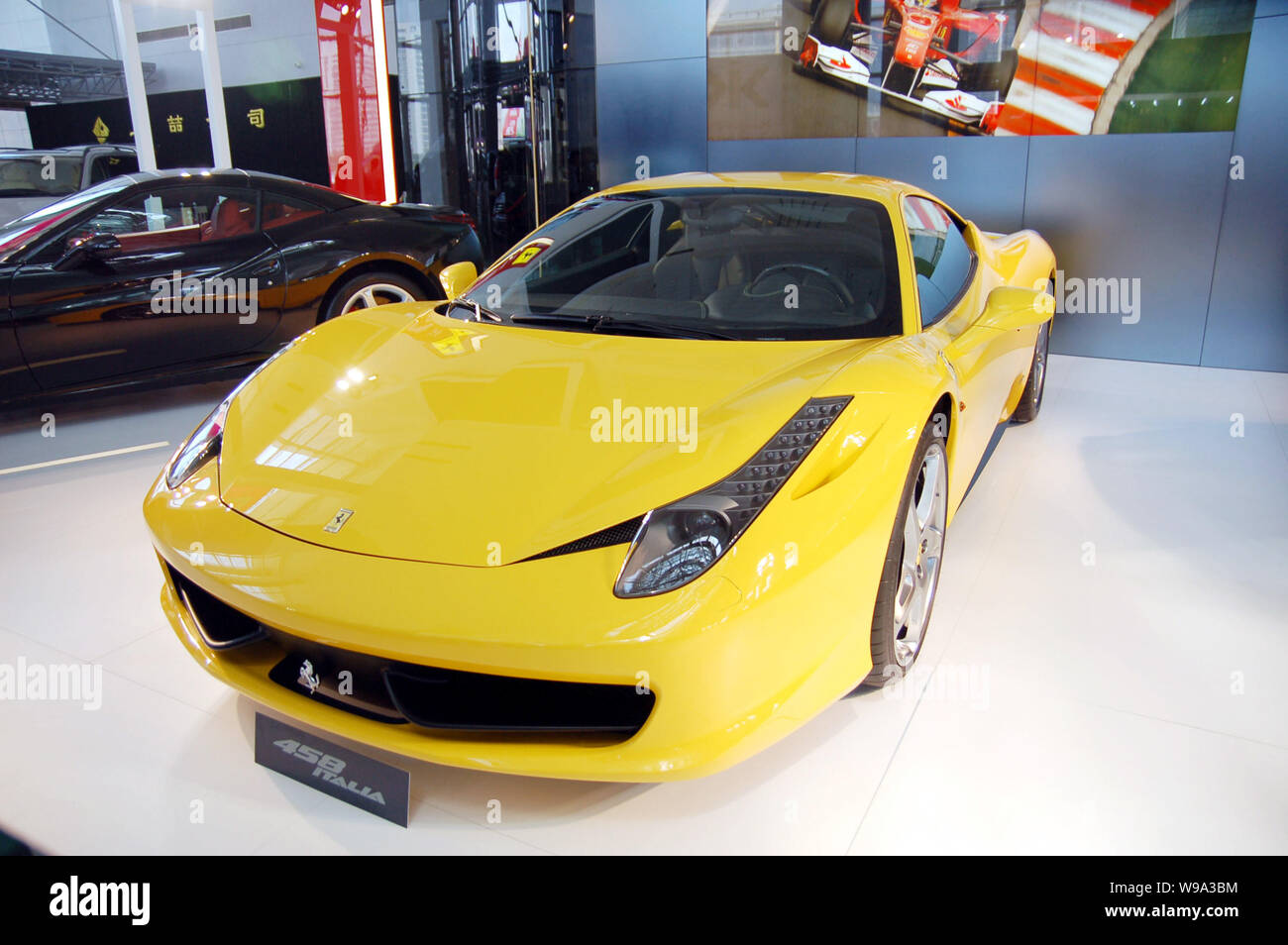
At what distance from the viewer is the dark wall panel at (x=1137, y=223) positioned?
4.94 meters

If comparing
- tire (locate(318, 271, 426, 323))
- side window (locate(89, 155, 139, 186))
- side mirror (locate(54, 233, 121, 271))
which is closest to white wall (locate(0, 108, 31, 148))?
side window (locate(89, 155, 139, 186))

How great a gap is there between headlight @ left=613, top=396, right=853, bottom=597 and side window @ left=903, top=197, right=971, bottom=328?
0.85 meters

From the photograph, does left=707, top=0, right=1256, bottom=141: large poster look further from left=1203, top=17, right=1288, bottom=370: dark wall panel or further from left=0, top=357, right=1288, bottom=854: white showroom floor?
left=0, top=357, right=1288, bottom=854: white showroom floor

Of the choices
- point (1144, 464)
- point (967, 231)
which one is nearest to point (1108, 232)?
point (1144, 464)

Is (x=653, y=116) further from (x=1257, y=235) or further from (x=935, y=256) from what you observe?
(x=935, y=256)

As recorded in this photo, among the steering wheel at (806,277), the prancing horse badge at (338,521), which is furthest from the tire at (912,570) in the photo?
the prancing horse badge at (338,521)

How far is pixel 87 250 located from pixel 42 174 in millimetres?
4417

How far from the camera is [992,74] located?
17.6ft

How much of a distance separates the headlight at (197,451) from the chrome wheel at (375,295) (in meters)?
2.59

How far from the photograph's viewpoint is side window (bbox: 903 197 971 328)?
232cm

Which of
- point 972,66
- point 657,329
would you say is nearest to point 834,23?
point 972,66

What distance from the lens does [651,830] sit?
1.61 m

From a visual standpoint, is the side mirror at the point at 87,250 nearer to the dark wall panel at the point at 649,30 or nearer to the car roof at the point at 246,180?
the car roof at the point at 246,180
